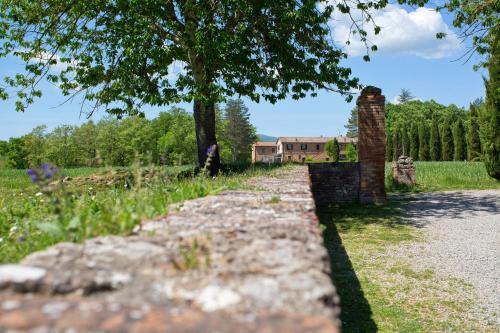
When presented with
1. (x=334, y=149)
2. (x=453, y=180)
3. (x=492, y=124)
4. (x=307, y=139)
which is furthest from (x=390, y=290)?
(x=307, y=139)

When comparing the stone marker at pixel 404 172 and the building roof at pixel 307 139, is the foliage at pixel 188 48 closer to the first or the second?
the stone marker at pixel 404 172

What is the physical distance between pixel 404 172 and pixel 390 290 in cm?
1371

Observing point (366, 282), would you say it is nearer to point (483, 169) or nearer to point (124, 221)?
point (124, 221)

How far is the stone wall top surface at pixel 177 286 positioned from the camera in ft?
3.87

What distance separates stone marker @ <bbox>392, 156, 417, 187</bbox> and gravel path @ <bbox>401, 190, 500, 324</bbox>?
11.0 ft

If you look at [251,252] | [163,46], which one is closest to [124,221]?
[251,252]

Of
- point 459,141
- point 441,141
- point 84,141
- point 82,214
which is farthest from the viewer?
point 84,141

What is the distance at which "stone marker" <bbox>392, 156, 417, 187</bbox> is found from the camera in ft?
62.5

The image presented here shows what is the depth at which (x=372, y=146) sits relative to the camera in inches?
575

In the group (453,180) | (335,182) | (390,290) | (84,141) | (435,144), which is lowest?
(390,290)

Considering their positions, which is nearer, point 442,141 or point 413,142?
point 442,141

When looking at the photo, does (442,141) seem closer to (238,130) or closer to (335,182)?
(335,182)

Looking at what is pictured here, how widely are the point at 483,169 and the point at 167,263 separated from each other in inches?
984

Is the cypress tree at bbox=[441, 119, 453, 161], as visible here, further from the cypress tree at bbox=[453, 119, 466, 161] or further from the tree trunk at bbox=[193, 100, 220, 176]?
the tree trunk at bbox=[193, 100, 220, 176]
